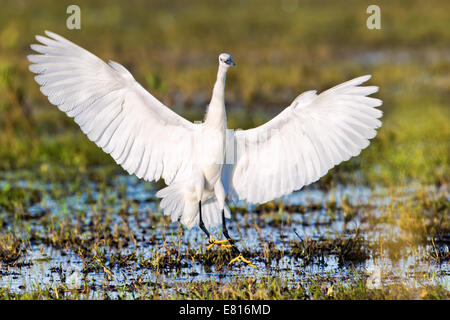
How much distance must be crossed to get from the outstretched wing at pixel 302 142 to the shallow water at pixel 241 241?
0.59 meters

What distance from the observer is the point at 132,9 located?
105 feet

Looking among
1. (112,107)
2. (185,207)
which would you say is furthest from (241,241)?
(112,107)

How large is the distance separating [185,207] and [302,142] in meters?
1.37

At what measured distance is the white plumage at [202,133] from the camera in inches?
255

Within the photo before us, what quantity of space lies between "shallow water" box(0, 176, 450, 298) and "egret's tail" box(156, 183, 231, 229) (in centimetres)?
23

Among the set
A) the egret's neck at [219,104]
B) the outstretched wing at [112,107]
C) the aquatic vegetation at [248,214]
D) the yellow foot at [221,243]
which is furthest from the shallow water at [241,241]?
the egret's neck at [219,104]

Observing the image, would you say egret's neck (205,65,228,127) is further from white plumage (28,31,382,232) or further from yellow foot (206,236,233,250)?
yellow foot (206,236,233,250)

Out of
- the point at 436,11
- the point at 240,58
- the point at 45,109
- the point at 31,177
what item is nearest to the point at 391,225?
the point at 31,177

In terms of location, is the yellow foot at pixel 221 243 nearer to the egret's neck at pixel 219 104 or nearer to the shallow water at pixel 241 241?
the shallow water at pixel 241 241

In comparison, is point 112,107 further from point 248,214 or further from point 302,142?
point 248,214

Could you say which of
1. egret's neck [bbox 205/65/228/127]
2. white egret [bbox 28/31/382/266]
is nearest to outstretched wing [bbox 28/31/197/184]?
white egret [bbox 28/31/382/266]

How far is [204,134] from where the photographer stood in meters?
6.86

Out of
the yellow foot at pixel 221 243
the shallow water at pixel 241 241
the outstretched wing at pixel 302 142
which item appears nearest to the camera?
the outstretched wing at pixel 302 142

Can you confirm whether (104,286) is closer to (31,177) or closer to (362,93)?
(362,93)
